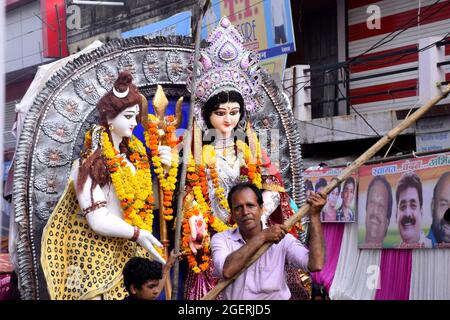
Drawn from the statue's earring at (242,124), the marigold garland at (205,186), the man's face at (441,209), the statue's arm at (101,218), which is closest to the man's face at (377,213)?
the man's face at (441,209)

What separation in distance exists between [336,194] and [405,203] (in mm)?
1408

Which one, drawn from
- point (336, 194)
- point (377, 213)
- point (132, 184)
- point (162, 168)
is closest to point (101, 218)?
point (132, 184)

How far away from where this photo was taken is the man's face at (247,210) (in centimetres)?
411

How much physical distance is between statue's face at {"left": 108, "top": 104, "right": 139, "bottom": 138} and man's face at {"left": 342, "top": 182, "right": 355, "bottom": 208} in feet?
14.9

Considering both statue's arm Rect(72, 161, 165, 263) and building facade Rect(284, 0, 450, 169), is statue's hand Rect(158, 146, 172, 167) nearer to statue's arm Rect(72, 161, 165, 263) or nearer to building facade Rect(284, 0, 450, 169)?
statue's arm Rect(72, 161, 165, 263)

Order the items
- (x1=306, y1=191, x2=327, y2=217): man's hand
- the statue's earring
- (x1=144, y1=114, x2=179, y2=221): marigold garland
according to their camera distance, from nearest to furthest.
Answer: (x1=306, y1=191, x2=327, y2=217): man's hand → (x1=144, y1=114, x2=179, y2=221): marigold garland → the statue's earring

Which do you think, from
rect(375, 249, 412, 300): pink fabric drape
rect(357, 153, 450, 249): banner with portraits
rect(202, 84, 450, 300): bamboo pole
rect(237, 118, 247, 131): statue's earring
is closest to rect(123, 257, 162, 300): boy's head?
rect(202, 84, 450, 300): bamboo pole

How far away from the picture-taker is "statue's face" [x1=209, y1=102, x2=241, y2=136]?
5957mm

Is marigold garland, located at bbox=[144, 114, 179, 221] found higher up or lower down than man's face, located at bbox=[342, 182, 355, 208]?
higher up

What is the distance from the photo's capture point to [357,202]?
9.72 metres

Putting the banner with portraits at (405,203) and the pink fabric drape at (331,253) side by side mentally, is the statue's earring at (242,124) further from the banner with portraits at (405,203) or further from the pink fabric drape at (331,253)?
the pink fabric drape at (331,253)

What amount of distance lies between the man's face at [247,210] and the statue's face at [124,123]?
5.15 feet

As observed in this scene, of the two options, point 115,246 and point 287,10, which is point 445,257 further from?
point 287,10
